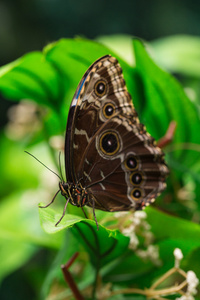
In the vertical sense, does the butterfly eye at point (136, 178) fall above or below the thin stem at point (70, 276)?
above

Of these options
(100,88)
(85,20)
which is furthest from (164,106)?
(85,20)

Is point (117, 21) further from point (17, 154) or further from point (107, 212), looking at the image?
point (107, 212)

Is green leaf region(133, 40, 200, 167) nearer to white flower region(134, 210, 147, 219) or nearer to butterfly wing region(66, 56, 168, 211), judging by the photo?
butterfly wing region(66, 56, 168, 211)

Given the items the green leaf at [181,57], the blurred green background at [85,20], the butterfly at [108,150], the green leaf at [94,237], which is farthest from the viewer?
the blurred green background at [85,20]

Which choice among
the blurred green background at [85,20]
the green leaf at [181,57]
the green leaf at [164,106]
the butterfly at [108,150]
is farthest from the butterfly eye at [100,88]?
the blurred green background at [85,20]

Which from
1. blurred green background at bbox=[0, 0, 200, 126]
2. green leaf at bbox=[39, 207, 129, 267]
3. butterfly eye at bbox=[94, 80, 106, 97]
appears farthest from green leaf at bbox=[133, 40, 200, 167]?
blurred green background at bbox=[0, 0, 200, 126]

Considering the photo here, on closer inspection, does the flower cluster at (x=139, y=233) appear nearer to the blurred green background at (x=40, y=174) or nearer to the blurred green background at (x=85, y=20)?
the blurred green background at (x=40, y=174)

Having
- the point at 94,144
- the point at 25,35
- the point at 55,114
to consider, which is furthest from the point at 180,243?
the point at 25,35
